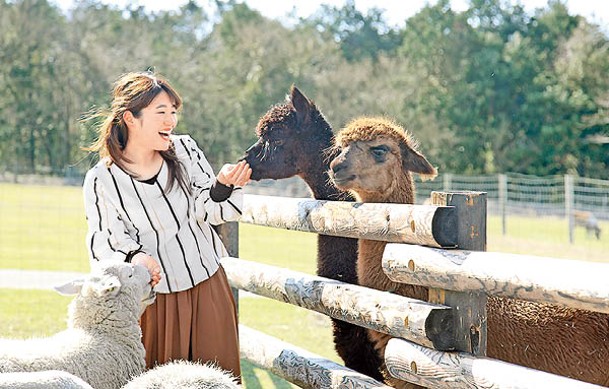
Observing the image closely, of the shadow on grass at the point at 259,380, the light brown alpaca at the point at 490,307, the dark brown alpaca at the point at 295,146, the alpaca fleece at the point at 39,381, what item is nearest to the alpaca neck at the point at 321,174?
the dark brown alpaca at the point at 295,146

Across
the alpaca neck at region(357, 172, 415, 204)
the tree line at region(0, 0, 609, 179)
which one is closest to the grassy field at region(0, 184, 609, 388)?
the alpaca neck at region(357, 172, 415, 204)

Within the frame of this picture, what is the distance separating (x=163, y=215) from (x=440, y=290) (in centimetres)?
150

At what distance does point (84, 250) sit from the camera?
2083cm

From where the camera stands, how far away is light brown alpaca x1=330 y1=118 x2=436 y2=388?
5449 millimetres

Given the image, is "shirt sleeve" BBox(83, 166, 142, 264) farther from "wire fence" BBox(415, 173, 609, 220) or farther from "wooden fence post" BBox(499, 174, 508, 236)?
"wooden fence post" BBox(499, 174, 508, 236)

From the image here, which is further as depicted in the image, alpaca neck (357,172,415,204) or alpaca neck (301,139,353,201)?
alpaca neck (301,139,353,201)

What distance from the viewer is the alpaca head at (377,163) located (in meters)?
5.45

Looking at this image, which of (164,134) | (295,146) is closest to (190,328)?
(164,134)

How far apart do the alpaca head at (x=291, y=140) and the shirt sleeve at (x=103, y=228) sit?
6.59 feet

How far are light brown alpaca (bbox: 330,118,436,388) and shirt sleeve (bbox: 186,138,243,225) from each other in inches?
27.6

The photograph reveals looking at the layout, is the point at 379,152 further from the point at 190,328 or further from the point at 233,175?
the point at 190,328

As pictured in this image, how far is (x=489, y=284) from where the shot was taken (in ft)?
13.5

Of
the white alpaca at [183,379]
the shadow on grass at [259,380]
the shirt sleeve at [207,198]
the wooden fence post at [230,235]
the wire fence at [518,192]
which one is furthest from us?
the wire fence at [518,192]

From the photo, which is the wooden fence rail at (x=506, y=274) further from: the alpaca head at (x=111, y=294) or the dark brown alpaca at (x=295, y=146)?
the dark brown alpaca at (x=295, y=146)
